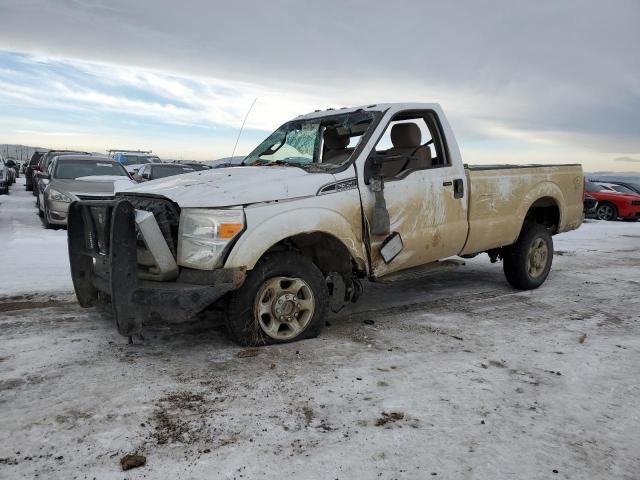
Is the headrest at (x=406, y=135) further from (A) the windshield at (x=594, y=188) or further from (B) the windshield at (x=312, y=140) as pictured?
(A) the windshield at (x=594, y=188)

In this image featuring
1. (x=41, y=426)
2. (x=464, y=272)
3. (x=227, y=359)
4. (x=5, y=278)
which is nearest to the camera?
(x=41, y=426)

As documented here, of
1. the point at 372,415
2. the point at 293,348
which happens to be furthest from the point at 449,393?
the point at 293,348

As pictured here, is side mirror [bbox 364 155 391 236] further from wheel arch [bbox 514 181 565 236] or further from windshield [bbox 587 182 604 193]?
windshield [bbox 587 182 604 193]

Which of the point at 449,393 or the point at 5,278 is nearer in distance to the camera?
the point at 449,393

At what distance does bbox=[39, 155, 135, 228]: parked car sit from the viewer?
10695 mm

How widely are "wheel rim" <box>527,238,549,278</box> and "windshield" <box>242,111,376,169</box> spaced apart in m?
2.83

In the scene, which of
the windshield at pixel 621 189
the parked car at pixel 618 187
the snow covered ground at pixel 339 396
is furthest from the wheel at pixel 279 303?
the windshield at pixel 621 189

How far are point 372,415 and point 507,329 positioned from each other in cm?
231

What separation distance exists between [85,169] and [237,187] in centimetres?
971

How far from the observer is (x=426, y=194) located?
198 inches

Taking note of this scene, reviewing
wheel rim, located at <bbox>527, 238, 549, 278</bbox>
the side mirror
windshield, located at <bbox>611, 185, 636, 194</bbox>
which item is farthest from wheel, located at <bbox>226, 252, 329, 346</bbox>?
windshield, located at <bbox>611, 185, 636, 194</bbox>

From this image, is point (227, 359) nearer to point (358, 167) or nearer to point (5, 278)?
point (358, 167)

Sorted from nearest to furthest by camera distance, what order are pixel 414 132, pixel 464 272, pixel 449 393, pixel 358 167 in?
pixel 449 393, pixel 358 167, pixel 414 132, pixel 464 272

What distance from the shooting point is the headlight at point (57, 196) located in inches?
420
